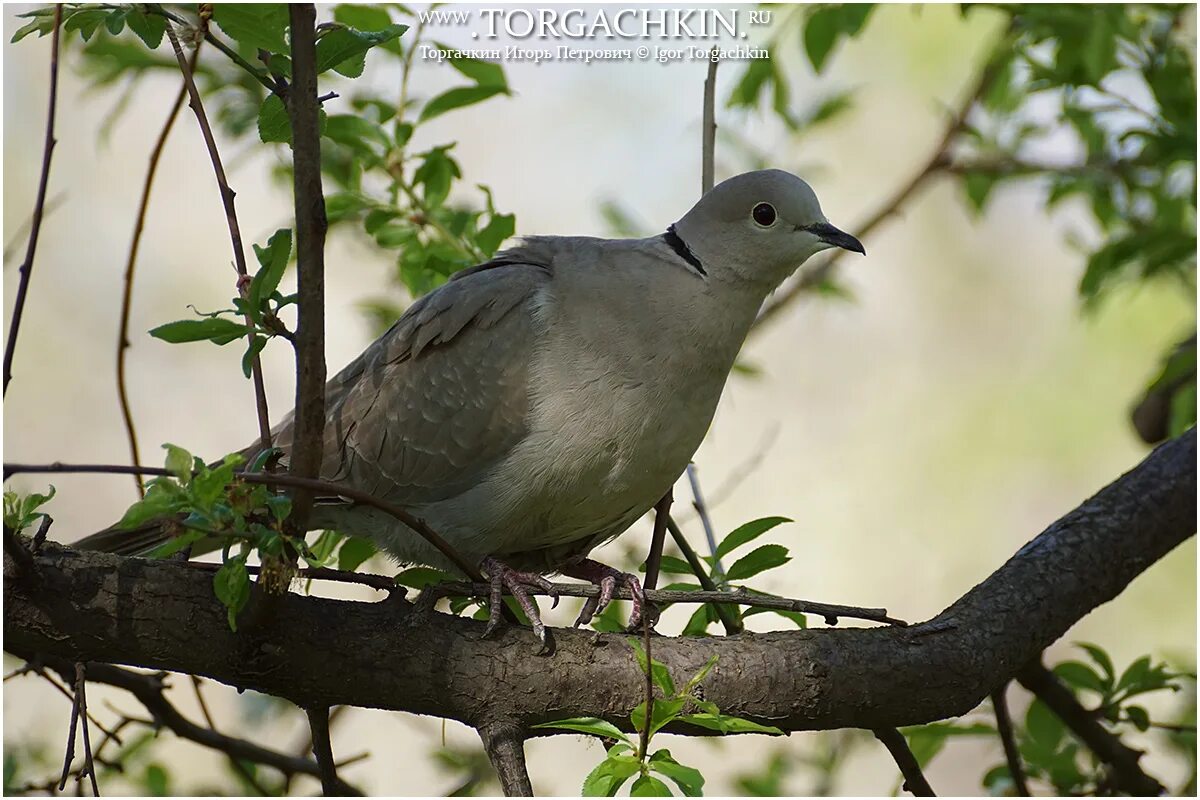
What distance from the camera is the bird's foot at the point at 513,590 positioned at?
2.22 m

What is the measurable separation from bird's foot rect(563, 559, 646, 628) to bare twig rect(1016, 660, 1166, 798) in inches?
37.2

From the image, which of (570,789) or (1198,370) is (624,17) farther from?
(570,789)

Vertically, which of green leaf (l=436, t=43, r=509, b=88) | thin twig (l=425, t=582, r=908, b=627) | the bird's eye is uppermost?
green leaf (l=436, t=43, r=509, b=88)

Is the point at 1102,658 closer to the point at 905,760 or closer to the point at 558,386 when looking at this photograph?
the point at 905,760

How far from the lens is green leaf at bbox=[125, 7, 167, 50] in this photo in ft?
6.07

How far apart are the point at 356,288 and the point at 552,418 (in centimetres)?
343

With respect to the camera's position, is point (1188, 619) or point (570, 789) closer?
point (570, 789)

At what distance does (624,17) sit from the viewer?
3156 millimetres

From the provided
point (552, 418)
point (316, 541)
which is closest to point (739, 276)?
point (552, 418)

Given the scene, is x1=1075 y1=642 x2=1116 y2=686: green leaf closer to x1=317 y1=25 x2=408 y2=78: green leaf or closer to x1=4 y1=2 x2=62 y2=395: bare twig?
x1=317 y1=25 x2=408 y2=78: green leaf

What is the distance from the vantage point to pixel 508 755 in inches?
82.7

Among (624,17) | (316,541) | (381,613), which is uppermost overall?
(624,17)

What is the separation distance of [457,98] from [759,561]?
50.6 inches


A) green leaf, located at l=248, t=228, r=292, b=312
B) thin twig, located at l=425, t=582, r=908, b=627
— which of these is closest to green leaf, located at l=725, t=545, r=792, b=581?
thin twig, located at l=425, t=582, r=908, b=627
